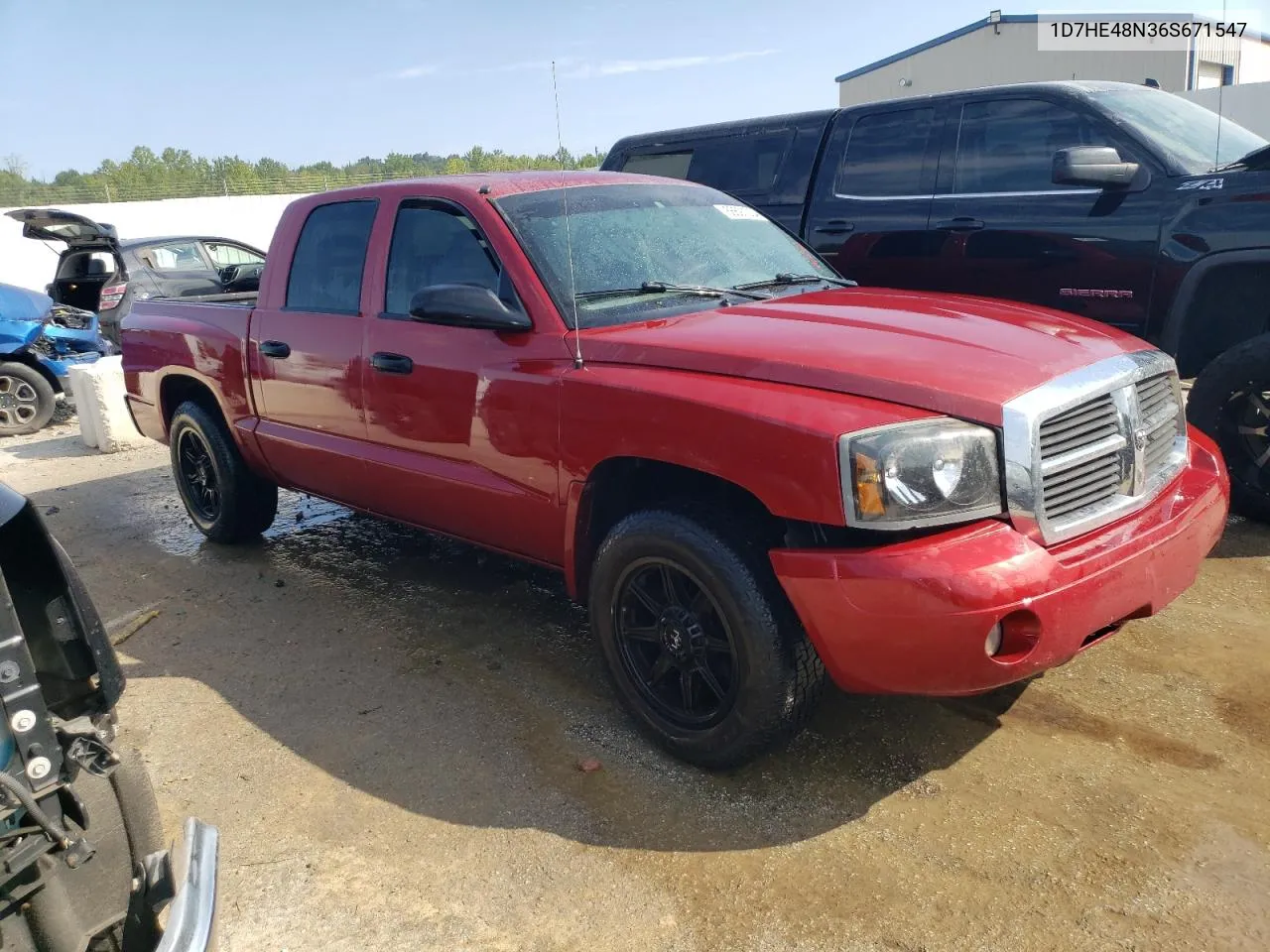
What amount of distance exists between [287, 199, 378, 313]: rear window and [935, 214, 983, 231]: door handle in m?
3.16

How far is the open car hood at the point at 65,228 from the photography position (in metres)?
9.92

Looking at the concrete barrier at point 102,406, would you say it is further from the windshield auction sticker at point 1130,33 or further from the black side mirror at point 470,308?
the windshield auction sticker at point 1130,33

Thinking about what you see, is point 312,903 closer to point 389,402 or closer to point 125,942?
point 125,942

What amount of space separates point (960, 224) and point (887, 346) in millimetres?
2967

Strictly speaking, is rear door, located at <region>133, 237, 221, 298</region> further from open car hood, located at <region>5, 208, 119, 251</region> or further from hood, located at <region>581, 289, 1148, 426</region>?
hood, located at <region>581, 289, 1148, 426</region>

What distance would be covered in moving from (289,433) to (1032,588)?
11.2ft

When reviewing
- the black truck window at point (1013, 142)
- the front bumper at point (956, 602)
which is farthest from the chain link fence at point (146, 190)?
the front bumper at point (956, 602)

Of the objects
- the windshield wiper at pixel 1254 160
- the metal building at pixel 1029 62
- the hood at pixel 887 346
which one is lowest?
A: the hood at pixel 887 346

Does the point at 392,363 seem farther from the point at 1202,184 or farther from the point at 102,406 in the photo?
the point at 102,406

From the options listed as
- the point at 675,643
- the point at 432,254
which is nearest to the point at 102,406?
the point at 432,254

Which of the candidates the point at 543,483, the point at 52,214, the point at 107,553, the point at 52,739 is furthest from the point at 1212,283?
the point at 52,214

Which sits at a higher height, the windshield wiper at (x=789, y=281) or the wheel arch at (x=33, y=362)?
the windshield wiper at (x=789, y=281)

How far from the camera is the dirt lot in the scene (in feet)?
8.13

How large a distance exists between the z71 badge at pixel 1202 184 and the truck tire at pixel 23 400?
9.49 m
